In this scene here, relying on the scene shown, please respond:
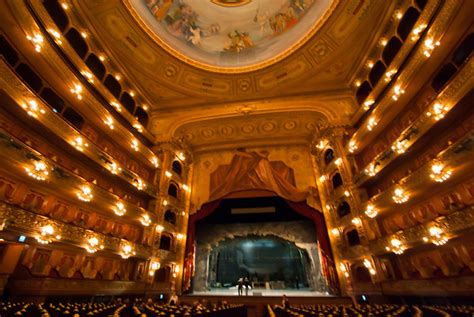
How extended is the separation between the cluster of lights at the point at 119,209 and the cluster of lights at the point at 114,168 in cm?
170

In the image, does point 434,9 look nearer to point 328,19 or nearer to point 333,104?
point 328,19

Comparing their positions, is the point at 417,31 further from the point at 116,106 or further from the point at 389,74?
the point at 116,106

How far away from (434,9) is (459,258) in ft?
31.4

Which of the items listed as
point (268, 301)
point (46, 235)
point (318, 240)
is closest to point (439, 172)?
point (318, 240)

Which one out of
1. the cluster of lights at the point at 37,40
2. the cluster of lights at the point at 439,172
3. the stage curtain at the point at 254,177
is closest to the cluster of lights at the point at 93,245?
the stage curtain at the point at 254,177

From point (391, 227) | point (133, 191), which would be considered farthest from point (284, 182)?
point (133, 191)

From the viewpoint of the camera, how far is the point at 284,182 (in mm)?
15242

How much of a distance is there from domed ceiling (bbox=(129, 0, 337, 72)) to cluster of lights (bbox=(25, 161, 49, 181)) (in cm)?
963

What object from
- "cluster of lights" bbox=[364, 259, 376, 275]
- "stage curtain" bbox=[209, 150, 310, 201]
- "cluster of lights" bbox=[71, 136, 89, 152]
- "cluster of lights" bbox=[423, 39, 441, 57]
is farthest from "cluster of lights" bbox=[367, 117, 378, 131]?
"cluster of lights" bbox=[71, 136, 89, 152]

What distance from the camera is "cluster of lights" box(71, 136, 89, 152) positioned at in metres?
9.95

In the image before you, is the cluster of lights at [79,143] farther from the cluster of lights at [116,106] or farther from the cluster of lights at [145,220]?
the cluster of lights at [145,220]

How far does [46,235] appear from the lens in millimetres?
8000

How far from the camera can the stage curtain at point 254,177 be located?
15.1 metres

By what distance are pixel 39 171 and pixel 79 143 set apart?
2.28 m
